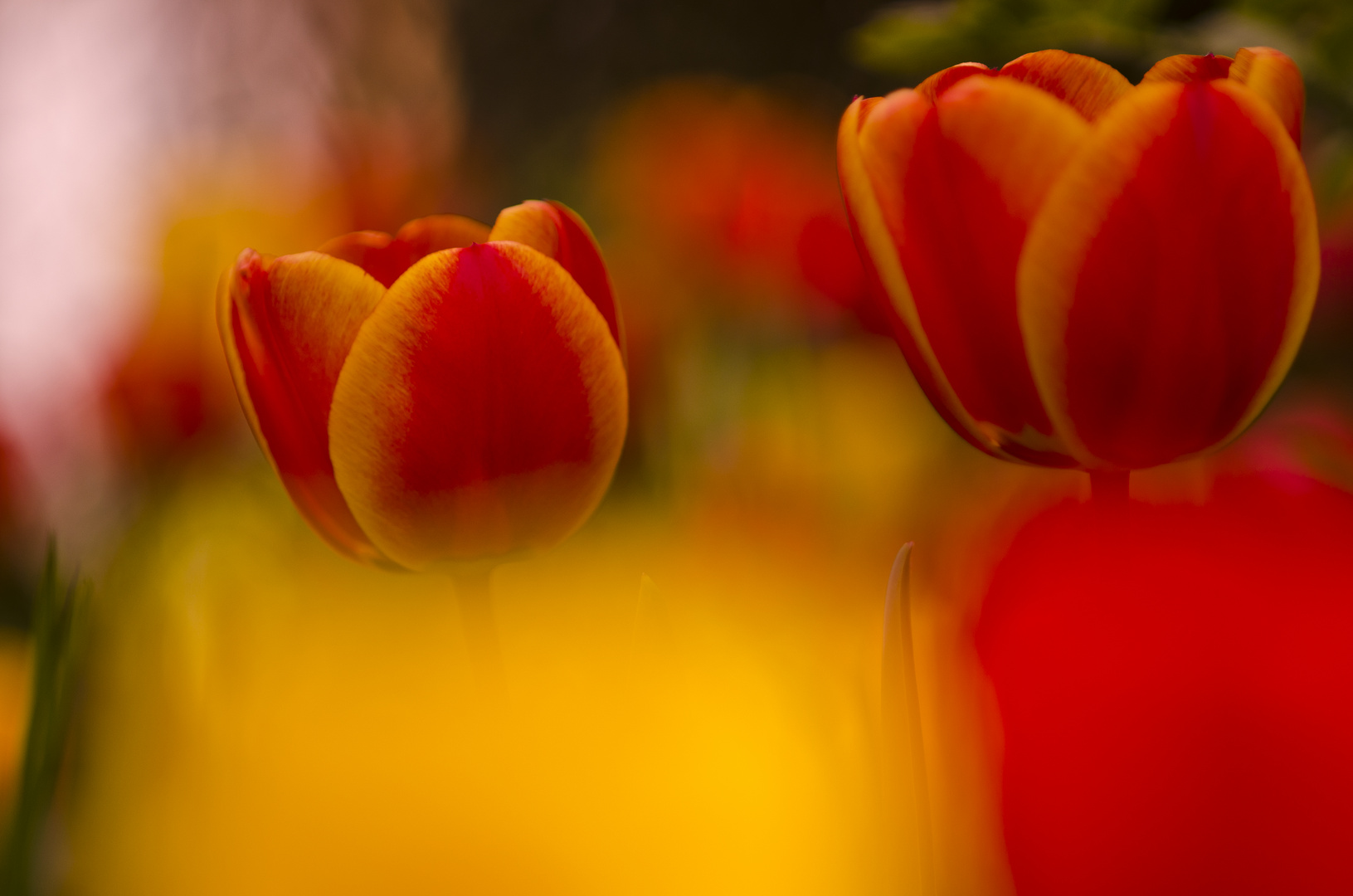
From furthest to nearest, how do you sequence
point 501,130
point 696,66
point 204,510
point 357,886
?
1. point 501,130
2. point 696,66
3. point 204,510
4. point 357,886

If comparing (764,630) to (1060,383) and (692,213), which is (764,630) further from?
(692,213)

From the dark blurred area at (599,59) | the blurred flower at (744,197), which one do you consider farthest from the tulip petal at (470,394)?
the dark blurred area at (599,59)

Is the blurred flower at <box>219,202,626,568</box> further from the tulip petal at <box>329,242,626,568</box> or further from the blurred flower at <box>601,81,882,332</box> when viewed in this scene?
the blurred flower at <box>601,81,882,332</box>

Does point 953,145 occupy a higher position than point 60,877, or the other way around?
point 953,145

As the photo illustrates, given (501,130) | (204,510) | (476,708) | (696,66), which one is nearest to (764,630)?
(476,708)

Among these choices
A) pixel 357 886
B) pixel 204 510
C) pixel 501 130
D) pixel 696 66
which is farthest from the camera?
pixel 501 130

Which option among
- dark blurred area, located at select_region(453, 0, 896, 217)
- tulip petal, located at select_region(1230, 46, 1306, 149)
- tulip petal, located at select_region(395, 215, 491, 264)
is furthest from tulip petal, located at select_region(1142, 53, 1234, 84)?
dark blurred area, located at select_region(453, 0, 896, 217)
